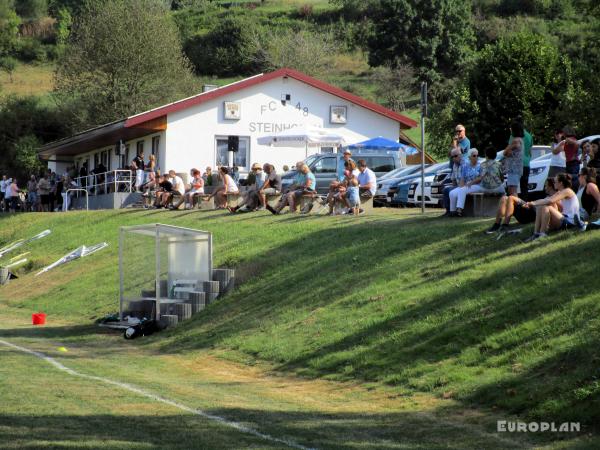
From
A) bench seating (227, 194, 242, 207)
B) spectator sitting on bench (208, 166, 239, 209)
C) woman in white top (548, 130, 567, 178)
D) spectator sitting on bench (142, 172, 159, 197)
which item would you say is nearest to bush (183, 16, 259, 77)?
spectator sitting on bench (142, 172, 159, 197)

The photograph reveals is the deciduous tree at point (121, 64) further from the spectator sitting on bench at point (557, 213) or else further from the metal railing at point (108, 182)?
the spectator sitting on bench at point (557, 213)

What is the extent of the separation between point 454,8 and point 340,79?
10982 millimetres

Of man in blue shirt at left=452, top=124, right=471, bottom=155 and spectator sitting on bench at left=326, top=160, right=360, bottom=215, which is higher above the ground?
man in blue shirt at left=452, top=124, right=471, bottom=155

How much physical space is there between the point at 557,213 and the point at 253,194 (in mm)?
13734

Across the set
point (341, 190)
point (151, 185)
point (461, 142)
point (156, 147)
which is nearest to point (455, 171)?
point (461, 142)

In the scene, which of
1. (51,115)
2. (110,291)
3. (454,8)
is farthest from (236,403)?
(454,8)

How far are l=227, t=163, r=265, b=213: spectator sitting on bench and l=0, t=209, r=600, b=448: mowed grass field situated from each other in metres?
3.50

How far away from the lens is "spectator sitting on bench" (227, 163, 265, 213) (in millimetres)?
30328

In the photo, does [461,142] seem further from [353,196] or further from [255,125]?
[255,125]

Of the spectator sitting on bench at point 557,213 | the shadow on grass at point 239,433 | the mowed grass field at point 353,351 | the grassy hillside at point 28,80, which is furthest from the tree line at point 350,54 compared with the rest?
the shadow on grass at point 239,433

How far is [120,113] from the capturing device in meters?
65.8

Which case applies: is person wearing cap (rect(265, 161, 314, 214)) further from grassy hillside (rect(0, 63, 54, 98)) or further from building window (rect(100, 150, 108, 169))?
grassy hillside (rect(0, 63, 54, 98))

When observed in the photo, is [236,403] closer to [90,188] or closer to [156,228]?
[156,228]

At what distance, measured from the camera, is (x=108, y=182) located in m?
45.0
